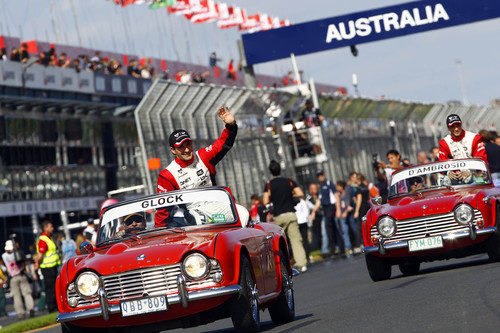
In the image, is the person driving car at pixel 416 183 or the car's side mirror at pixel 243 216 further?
the person driving car at pixel 416 183

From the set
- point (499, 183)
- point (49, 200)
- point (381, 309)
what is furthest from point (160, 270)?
point (49, 200)

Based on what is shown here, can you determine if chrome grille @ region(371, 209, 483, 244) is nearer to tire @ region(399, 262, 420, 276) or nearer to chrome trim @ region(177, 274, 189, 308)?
tire @ region(399, 262, 420, 276)

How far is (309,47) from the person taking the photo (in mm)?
34062

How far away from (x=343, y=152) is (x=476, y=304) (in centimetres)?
2772

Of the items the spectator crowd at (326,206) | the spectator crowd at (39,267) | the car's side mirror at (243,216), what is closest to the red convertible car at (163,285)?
the car's side mirror at (243,216)

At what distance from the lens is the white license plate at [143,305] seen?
8359 millimetres

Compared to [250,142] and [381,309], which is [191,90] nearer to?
[250,142]

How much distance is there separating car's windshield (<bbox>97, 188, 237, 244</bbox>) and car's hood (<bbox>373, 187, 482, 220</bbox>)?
13.1 feet

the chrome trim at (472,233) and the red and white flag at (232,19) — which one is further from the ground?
the red and white flag at (232,19)

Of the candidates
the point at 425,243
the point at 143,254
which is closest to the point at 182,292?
the point at 143,254

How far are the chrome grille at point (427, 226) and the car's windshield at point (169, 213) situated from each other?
3.94 meters

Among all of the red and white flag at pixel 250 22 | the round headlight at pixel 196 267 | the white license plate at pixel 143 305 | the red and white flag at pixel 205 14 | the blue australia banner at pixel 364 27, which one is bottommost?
the white license plate at pixel 143 305

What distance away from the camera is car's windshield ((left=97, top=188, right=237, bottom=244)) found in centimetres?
954

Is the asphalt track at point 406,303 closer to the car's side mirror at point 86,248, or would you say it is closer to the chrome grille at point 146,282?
the chrome grille at point 146,282
